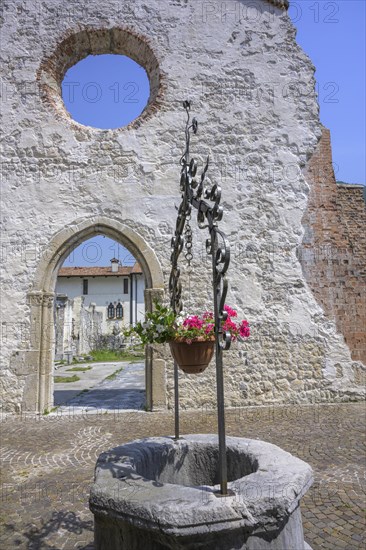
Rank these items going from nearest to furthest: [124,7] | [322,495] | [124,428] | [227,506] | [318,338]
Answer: [227,506] < [322,495] < [124,428] < [318,338] < [124,7]

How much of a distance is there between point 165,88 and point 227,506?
768 cm

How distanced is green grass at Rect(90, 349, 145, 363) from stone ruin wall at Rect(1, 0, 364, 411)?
14.3m

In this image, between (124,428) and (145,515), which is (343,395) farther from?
(145,515)

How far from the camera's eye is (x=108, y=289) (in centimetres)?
3319

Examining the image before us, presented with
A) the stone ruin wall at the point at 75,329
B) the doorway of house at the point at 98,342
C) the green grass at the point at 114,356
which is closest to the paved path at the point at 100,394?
the doorway of house at the point at 98,342

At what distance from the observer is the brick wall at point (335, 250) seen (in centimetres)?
757

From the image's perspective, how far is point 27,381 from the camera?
23.0 ft

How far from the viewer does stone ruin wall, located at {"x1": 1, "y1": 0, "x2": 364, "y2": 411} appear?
7.29m

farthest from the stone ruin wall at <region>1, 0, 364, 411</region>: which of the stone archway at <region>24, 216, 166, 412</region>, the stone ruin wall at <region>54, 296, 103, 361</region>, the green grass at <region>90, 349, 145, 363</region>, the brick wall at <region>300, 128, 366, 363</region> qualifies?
the green grass at <region>90, 349, 145, 363</region>

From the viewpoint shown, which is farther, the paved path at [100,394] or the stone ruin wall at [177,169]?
the paved path at [100,394]

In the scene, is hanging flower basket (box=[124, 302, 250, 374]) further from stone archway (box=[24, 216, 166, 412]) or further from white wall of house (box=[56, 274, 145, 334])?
white wall of house (box=[56, 274, 145, 334])

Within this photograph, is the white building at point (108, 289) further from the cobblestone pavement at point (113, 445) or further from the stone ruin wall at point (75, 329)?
the cobblestone pavement at point (113, 445)

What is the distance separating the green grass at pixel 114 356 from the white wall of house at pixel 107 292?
7683mm

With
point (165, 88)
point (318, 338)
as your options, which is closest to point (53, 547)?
point (318, 338)
